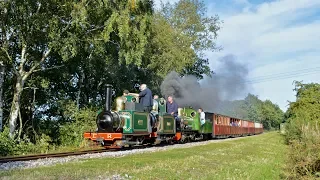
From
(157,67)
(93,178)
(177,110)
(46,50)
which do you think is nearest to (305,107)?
(177,110)

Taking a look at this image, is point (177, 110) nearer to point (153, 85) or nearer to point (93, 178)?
point (153, 85)

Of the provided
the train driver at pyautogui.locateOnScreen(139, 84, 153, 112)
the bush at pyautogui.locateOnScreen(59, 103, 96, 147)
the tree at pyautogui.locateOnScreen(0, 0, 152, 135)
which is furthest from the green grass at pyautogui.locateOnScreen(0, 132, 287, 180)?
the bush at pyautogui.locateOnScreen(59, 103, 96, 147)

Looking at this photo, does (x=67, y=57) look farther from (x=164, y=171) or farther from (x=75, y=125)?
(x=164, y=171)

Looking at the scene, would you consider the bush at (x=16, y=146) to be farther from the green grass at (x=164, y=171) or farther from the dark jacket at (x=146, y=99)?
the green grass at (x=164, y=171)

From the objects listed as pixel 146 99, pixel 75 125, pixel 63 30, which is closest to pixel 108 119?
pixel 146 99

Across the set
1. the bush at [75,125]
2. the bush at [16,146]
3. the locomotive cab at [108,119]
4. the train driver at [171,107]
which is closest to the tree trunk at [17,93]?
the bush at [16,146]

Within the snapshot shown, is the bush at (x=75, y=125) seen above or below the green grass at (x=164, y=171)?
above

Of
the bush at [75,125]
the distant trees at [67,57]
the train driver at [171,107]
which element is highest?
the distant trees at [67,57]

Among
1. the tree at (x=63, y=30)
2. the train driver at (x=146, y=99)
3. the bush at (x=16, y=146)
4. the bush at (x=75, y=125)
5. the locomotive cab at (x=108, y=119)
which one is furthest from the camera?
the bush at (x=75, y=125)

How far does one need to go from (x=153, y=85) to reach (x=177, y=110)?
33.0ft

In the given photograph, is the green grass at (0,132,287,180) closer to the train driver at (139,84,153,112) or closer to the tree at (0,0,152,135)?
the train driver at (139,84,153,112)

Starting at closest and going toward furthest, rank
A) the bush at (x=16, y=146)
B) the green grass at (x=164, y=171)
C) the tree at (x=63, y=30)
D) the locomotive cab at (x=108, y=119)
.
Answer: the green grass at (x=164, y=171)
the locomotive cab at (x=108, y=119)
the bush at (x=16, y=146)
the tree at (x=63, y=30)

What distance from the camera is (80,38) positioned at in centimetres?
1944

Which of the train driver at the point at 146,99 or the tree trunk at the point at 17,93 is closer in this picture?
the train driver at the point at 146,99
